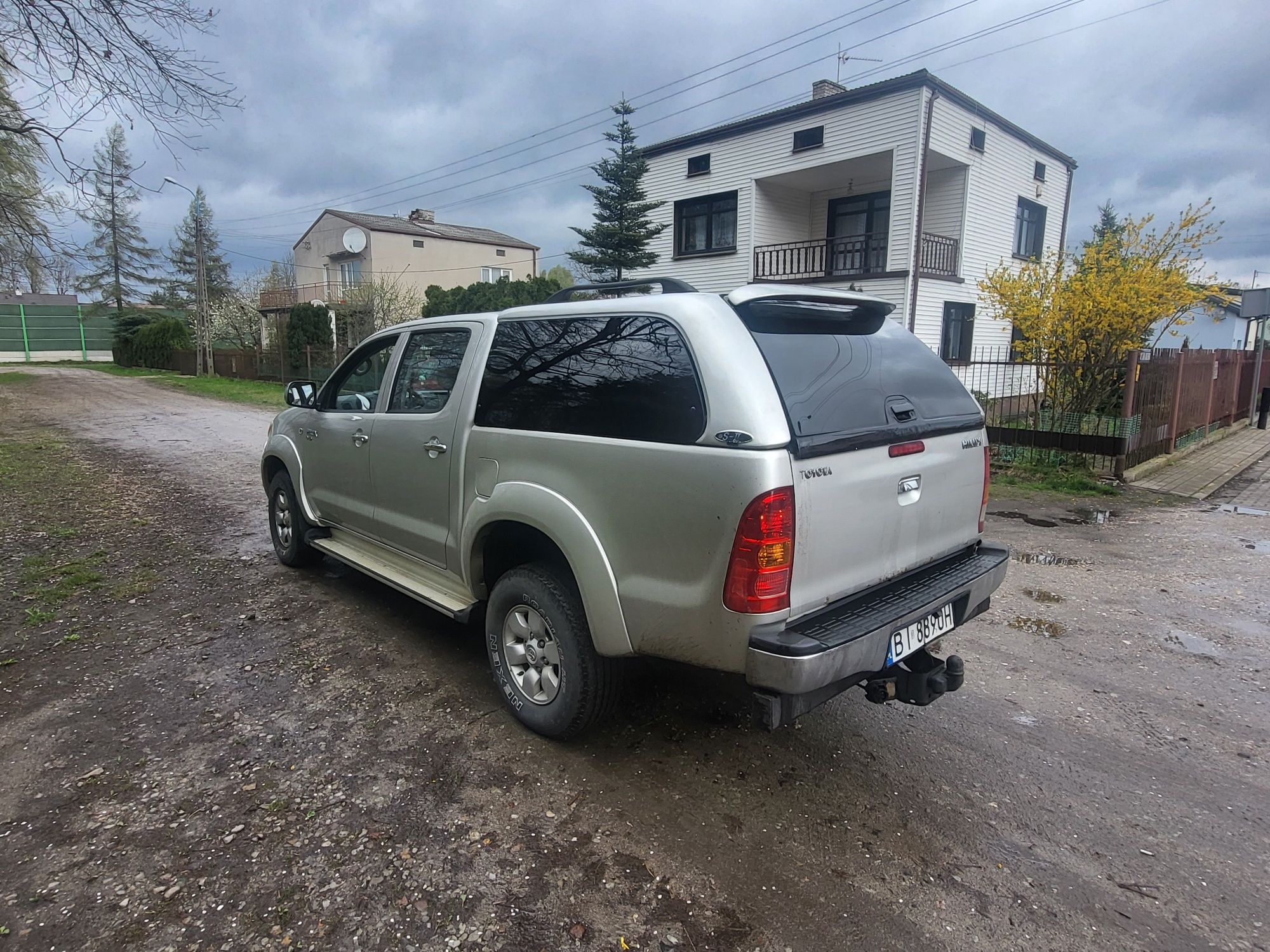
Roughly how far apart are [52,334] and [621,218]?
4516cm

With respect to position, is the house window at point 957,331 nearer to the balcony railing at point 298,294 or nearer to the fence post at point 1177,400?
the fence post at point 1177,400

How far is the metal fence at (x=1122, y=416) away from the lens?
919cm

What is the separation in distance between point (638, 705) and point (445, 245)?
41.6m

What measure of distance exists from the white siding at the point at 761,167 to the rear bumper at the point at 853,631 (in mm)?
14445

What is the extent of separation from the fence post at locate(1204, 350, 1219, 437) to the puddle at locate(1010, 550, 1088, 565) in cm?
863

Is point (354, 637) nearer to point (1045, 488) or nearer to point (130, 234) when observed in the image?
point (1045, 488)

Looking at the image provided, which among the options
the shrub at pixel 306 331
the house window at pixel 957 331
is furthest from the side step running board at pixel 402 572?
the shrub at pixel 306 331

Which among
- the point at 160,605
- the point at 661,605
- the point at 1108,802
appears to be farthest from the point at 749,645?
the point at 160,605

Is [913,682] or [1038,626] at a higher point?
[913,682]

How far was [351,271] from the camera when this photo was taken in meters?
39.3

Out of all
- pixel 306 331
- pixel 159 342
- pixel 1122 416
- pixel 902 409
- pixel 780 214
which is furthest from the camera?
pixel 159 342

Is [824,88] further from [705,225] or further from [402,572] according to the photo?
[402,572]

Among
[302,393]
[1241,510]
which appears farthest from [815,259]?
[302,393]

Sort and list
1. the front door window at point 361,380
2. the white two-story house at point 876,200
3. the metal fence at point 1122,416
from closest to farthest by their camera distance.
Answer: the front door window at point 361,380, the metal fence at point 1122,416, the white two-story house at point 876,200
